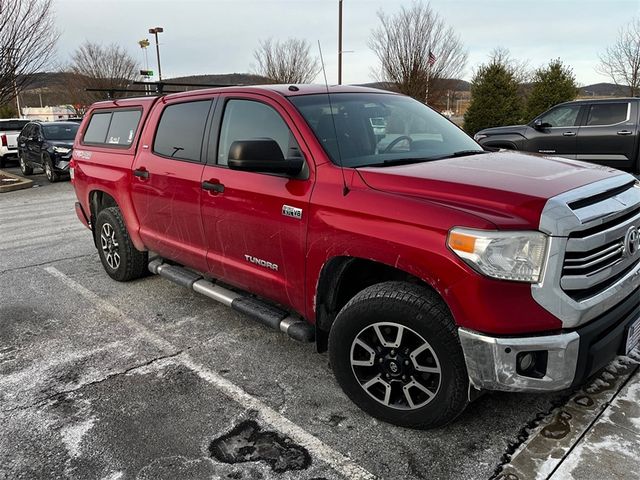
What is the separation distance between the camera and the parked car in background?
1778 cm

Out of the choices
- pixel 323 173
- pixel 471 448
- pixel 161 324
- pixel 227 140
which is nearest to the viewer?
pixel 471 448

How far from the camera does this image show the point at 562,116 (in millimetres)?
11047

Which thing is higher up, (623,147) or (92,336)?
(623,147)

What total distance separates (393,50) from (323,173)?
67.9ft

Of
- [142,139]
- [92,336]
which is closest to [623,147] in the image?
[142,139]

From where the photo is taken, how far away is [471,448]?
2.66 metres

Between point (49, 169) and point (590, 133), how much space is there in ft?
44.4

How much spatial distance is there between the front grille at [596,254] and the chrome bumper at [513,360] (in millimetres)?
250

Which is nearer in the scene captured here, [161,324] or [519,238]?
[519,238]

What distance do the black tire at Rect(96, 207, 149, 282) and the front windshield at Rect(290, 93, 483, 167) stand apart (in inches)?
101

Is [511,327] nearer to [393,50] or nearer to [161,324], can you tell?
[161,324]

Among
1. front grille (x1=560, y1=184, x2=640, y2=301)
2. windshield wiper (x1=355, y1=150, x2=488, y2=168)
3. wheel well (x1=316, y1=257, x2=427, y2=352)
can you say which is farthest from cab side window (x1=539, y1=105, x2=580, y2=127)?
wheel well (x1=316, y1=257, x2=427, y2=352)

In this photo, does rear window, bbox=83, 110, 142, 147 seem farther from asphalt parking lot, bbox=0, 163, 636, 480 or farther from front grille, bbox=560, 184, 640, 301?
front grille, bbox=560, 184, 640, 301

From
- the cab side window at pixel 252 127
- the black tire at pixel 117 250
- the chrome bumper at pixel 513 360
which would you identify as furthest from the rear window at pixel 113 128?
the chrome bumper at pixel 513 360
